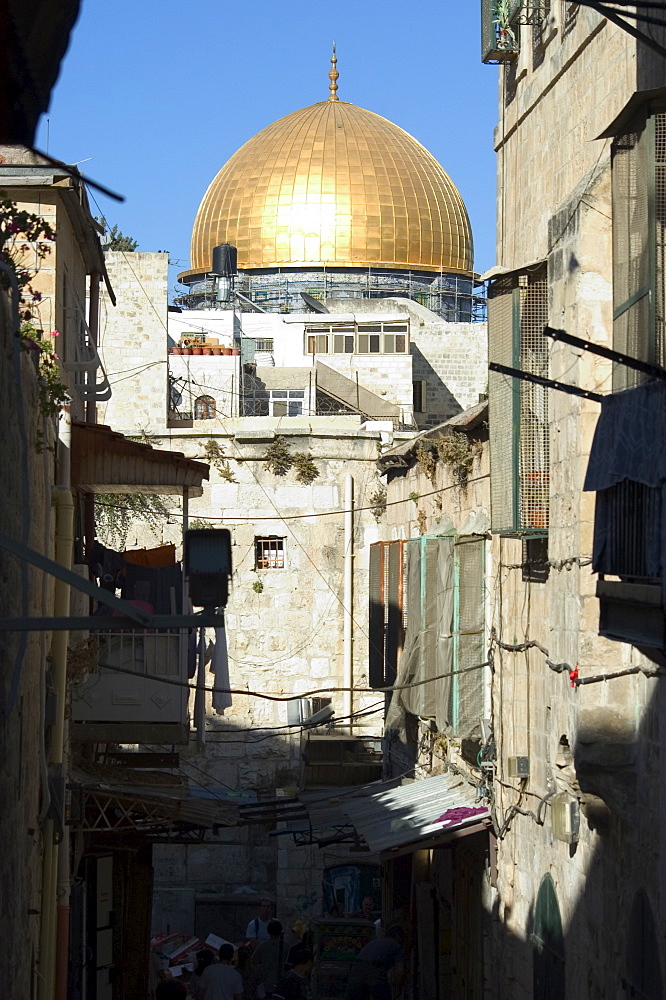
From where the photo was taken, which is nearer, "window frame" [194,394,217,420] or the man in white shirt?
the man in white shirt

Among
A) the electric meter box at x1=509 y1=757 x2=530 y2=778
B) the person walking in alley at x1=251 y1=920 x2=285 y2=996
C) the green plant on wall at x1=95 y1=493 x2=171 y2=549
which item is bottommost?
the person walking in alley at x1=251 y1=920 x2=285 y2=996

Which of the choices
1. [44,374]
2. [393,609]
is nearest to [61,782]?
[44,374]

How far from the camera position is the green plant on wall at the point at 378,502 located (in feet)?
76.3

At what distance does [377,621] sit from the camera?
1991 cm

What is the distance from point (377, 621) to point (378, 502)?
3933 mm

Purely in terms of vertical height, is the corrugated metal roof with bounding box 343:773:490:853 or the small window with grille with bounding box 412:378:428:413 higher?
the small window with grille with bounding box 412:378:428:413

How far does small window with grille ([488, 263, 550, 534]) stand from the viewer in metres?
12.1

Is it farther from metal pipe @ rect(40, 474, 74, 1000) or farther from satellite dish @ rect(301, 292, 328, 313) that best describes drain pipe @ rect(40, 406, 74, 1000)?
satellite dish @ rect(301, 292, 328, 313)

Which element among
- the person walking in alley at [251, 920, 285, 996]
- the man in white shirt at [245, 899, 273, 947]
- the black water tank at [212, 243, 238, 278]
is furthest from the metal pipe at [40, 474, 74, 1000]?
the black water tank at [212, 243, 238, 278]

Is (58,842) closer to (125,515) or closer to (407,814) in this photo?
(407,814)

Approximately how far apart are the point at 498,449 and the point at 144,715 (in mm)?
4136

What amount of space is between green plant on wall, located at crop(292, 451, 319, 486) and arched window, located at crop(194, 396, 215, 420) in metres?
6.35

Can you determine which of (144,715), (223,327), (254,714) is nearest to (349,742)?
(254,714)

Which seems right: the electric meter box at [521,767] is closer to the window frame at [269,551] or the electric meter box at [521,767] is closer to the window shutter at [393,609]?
the window shutter at [393,609]
